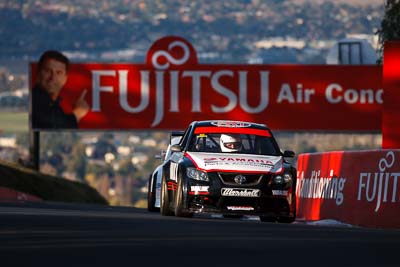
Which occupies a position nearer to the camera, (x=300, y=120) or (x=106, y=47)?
(x=300, y=120)

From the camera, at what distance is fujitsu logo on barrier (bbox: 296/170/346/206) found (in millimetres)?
25150

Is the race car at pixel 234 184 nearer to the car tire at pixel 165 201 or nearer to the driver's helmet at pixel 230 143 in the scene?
the driver's helmet at pixel 230 143

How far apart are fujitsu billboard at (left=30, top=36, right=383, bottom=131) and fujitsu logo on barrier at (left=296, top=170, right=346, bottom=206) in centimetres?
2428

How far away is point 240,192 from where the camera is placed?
22.5m

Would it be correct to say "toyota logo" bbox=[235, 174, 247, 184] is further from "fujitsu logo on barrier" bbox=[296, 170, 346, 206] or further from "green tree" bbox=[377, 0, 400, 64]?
"green tree" bbox=[377, 0, 400, 64]

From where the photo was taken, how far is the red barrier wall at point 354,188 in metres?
22.3

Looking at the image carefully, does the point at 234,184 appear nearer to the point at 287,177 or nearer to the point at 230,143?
the point at 287,177

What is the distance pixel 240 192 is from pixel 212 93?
3149 cm

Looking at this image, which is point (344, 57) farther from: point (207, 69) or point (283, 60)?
point (283, 60)

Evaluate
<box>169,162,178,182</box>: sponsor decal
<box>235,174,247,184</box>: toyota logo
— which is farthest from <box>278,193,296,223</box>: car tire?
<box>169,162,178,182</box>: sponsor decal

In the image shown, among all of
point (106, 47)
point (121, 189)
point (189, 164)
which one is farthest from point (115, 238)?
point (106, 47)

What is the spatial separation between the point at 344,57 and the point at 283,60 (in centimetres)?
4935

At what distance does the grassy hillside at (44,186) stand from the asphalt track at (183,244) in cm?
2569

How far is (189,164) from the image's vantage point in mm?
22828
